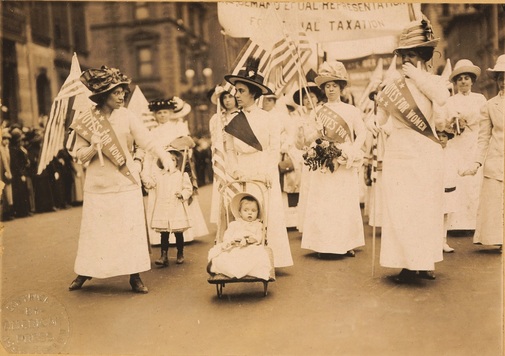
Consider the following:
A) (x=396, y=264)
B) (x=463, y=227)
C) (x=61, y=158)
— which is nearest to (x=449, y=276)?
(x=396, y=264)

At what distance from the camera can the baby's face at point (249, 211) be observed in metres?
5.54

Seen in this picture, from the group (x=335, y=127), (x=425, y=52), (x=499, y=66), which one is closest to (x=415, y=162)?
(x=425, y=52)

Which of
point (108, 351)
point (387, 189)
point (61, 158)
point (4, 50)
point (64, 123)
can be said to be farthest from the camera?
point (61, 158)

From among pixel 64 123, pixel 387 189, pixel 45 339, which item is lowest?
pixel 45 339

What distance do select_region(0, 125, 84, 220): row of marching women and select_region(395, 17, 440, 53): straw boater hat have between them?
4.51 meters

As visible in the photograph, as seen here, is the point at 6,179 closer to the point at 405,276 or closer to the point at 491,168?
the point at 405,276

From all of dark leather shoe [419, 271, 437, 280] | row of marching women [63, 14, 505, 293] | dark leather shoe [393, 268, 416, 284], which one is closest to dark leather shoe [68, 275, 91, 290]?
row of marching women [63, 14, 505, 293]

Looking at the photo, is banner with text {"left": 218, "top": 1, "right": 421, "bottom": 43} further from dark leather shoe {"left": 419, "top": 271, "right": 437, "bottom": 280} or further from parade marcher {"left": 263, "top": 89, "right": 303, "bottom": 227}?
dark leather shoe {"left": 419, "top": 271, "right": 437, "bottom": 280}

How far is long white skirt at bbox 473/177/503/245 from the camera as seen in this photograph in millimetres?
6207

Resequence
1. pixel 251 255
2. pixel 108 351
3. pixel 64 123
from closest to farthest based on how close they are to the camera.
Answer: pixel 108 351
pixel 251 255
pixel 64 123

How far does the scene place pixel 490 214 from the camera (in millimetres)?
6301

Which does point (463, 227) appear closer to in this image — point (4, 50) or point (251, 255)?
point (251, 255)

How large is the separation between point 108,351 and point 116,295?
2.81ft

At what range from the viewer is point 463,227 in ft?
24.1
